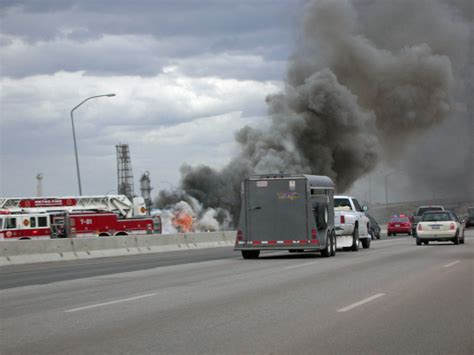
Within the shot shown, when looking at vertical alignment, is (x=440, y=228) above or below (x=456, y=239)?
above

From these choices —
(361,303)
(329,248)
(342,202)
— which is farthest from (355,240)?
(361,303)

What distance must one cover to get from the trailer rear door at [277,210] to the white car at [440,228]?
35.3 ft

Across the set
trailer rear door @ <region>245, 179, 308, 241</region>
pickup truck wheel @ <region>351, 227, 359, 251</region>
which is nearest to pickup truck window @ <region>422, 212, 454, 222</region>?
pickup truck wheel @ <region>351, 227, 359, 251</region>

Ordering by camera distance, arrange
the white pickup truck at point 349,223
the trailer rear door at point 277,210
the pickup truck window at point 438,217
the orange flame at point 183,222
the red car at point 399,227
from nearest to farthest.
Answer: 1. the trailer rear door at point 277,210
2. the white pickup truck at point 349,223
3. the pickup truck window at point 438,217
4. the red car at point 399,227
5. the orange flame at point 183,222

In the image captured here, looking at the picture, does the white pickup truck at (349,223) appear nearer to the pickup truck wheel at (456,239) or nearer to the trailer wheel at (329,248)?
the trailer wheel at (329,248)

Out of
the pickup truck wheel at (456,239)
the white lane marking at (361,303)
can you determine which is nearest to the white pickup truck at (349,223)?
the pickup truck wheel at (456,239)

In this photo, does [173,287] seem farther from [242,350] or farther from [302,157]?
[302,157]

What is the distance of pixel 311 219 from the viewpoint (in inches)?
1112

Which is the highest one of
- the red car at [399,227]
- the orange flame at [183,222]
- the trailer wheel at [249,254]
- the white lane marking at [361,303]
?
the orange flame at [183,222]

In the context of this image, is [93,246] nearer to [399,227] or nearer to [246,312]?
[246,312]

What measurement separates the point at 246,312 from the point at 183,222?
179 feet

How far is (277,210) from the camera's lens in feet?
94.0

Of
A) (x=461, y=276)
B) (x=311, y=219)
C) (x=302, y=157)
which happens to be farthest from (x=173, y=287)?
(x=302, y=157)

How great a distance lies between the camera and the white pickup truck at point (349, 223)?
108 feet
